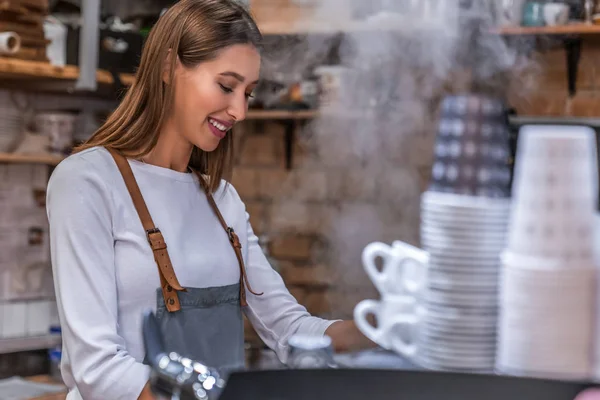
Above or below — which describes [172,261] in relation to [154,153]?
below

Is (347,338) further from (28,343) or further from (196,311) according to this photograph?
(28,343)

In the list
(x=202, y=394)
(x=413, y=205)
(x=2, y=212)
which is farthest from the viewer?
(x=2, y=212)

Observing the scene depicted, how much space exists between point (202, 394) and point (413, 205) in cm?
124

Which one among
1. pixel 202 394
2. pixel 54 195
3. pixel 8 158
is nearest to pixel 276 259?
pixel 8 158

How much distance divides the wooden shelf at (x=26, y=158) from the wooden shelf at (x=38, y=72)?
259 millimetres

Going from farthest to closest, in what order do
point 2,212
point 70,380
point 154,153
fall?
point 2,212
point 154,153
point 70,380

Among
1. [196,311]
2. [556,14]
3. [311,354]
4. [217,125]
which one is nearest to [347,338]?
[311,354]

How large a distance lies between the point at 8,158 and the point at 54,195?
172cm

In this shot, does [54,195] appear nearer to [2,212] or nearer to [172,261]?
[172,261]

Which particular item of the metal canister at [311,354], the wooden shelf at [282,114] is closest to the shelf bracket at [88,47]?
the wooden shelf at [282,114]

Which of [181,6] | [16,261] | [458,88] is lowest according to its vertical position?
[16,261]

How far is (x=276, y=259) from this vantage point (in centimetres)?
290

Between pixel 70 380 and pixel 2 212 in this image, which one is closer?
pixel 70 380

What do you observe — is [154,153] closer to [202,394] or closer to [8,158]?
[202,394]
